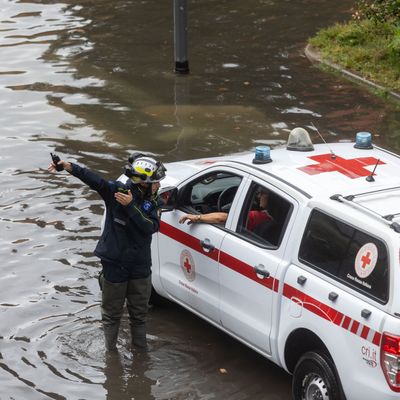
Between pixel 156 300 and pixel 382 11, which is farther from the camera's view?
pixel 382 11

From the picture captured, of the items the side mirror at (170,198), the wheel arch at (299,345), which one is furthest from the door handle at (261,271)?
the side mirror at (170,198)

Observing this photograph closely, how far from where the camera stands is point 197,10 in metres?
21.7

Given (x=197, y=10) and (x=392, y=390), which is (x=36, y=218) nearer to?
(x=392, y=390)

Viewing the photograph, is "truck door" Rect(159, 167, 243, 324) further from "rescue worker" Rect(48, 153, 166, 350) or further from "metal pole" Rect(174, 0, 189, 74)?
"metal pole" Rect(174, 0, 189, 74)

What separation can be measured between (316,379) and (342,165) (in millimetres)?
1684

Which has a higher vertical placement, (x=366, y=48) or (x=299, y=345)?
(x=299, y=345)

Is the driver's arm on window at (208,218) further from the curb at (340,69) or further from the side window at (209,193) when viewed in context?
the curb at (340,69)

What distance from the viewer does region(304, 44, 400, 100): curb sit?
51.9 feet

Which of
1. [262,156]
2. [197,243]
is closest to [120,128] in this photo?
[197,243]

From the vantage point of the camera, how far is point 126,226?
8.01m

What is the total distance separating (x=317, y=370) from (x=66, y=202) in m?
5.59

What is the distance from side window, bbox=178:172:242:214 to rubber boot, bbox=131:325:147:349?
108cm

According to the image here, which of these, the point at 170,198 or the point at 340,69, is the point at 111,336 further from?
the point at 340,69

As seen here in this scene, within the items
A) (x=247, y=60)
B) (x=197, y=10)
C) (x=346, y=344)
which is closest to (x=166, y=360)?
(x=346, y=344)
